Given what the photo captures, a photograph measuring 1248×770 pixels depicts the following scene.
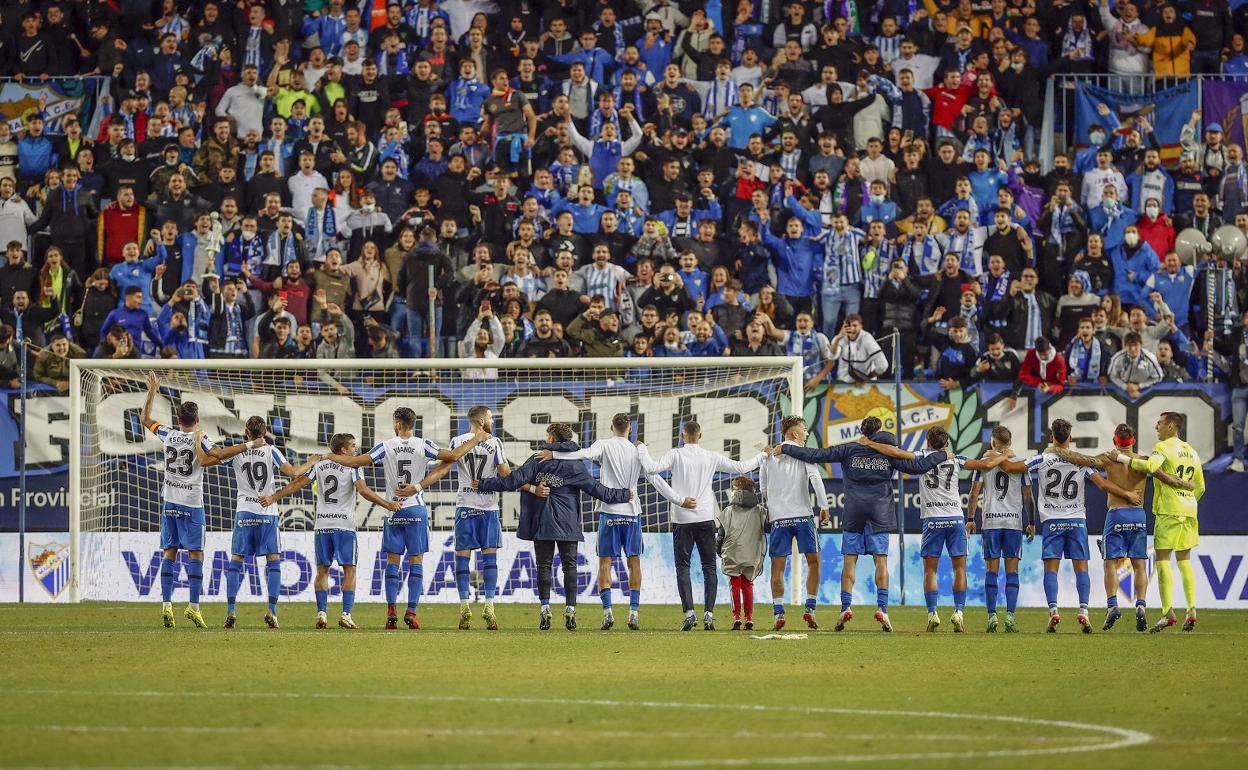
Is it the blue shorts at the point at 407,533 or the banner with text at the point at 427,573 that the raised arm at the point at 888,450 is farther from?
the banner with text at the point at 427,573

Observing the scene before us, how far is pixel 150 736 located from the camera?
1030 centimetres

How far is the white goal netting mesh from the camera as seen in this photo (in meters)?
23.5

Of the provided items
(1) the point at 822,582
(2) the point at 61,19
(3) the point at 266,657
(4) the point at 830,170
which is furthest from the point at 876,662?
(2) the point at 61,19

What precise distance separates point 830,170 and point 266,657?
1512 cm

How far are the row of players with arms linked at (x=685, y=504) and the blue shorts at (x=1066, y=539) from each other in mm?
15

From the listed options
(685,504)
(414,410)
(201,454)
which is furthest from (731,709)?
(414,410)

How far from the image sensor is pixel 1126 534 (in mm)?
19016

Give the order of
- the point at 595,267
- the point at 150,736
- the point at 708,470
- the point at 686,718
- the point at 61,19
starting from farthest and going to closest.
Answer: the point at 61,19 → the point at 595,267 → the point at 708,470 → the point at 686,718 → the point at 150,736

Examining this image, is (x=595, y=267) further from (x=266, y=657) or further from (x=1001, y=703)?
(x=1001, y=703)

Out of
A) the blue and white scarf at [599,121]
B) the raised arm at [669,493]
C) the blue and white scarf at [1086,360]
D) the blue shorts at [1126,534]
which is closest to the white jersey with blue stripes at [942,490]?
the blue shorts at [1126,534]

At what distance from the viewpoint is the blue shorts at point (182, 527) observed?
1911 cm

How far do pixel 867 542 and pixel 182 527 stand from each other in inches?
291

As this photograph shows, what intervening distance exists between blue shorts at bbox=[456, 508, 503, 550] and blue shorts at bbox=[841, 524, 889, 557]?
3.75 metres

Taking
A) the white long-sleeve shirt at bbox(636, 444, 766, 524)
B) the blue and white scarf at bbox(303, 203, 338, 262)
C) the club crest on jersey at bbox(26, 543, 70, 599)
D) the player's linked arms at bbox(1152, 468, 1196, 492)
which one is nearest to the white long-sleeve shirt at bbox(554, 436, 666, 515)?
the white long-sleeve shirt at bbox(636, 444, 766, 524)
